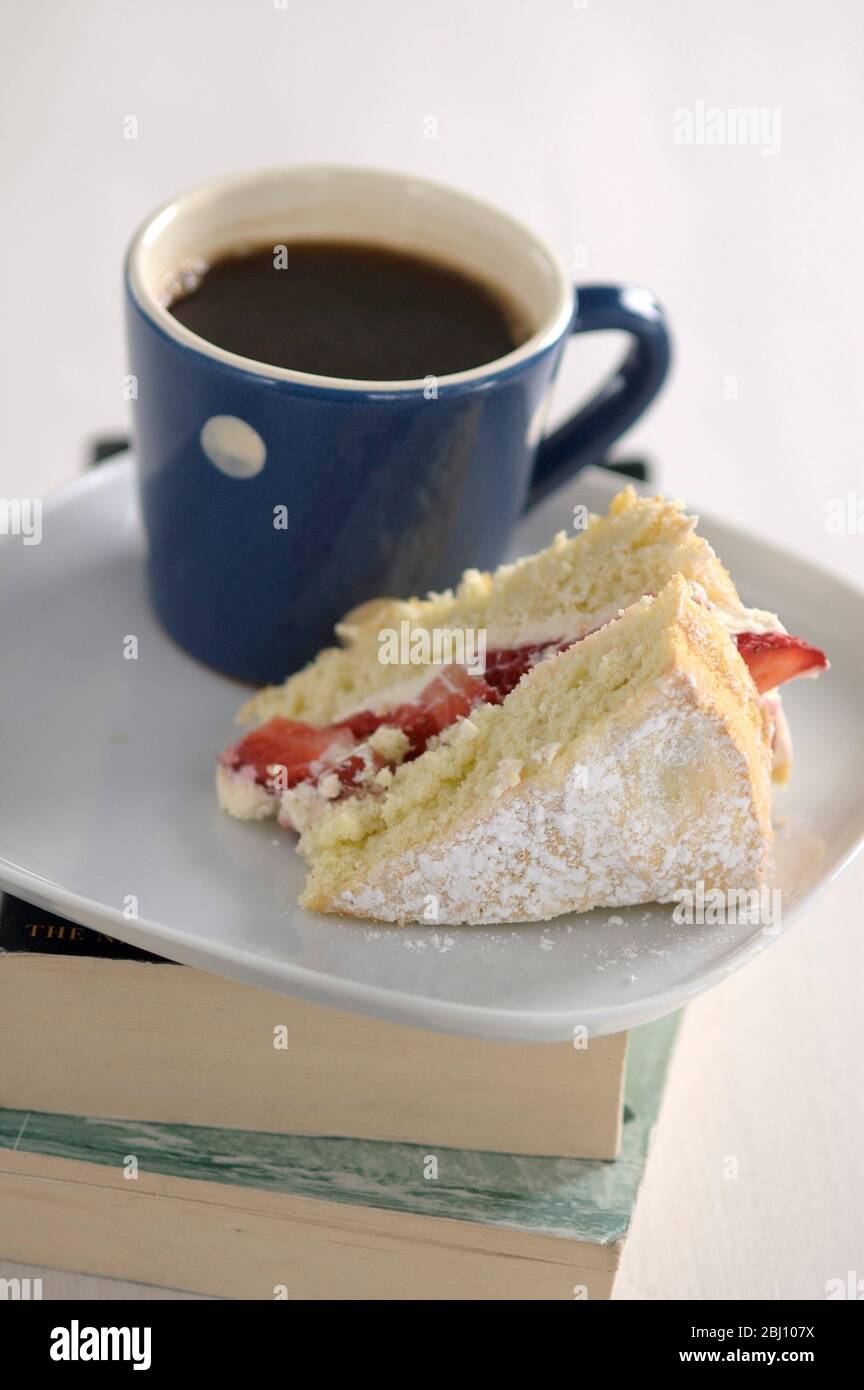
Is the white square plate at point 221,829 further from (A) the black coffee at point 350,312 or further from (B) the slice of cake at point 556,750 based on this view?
(A) the black coffee at point 350,312

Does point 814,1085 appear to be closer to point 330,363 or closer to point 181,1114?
point 181,1114

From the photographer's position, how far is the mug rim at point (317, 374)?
1378 mm

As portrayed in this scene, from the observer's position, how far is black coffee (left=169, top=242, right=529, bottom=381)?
1482 mm

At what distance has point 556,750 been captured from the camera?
1.23 m

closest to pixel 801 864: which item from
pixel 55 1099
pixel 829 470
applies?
pixel 55 1099

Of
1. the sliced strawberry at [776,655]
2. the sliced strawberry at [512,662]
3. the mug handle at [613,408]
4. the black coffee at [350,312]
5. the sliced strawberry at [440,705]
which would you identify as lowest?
the sliced strawberry at [440,705]

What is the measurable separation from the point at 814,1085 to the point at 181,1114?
2.12ft

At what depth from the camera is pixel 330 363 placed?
1.47 metres

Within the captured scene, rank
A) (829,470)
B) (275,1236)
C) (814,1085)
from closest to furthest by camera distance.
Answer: (275,1236), (814,1085), (829,470)

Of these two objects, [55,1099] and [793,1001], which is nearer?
[55,1099]

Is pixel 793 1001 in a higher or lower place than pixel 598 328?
lower

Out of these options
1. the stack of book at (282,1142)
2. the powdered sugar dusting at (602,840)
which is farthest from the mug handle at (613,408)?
the stack of book at (282,1142)

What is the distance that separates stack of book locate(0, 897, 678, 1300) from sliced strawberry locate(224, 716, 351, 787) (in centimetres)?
20

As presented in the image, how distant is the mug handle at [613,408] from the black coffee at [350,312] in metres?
0.16
